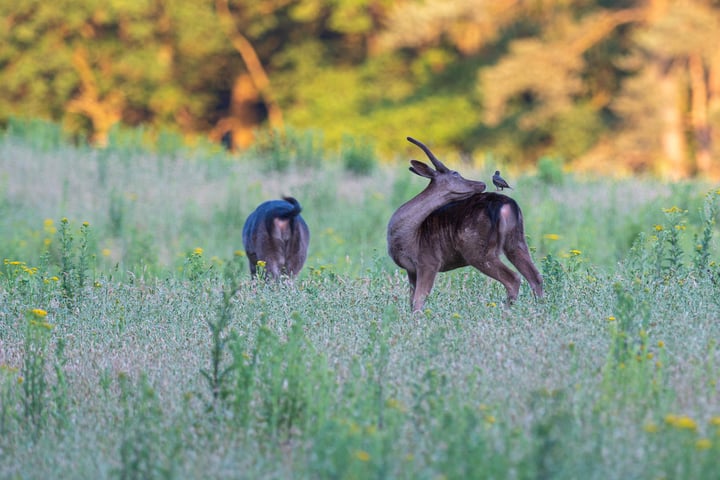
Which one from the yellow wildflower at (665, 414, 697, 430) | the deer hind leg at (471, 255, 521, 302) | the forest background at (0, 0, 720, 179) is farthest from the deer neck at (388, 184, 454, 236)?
the forest background at (0, 0, 720, 179)

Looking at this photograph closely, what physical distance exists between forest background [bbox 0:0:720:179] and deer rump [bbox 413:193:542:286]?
15.5 metres

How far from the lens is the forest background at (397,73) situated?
24.4 metres

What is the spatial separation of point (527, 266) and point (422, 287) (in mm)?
677

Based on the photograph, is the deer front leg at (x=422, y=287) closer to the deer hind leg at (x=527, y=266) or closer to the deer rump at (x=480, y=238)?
the deer rump at (x=480, y=238)

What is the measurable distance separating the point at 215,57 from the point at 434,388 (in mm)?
30706

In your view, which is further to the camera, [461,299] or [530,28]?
[530,28]

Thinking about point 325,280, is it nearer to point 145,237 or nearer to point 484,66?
point 145,237

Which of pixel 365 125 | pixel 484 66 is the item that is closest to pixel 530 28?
pixel 484 66

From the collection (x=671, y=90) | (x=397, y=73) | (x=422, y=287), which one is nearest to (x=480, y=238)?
(x=422, y=287)

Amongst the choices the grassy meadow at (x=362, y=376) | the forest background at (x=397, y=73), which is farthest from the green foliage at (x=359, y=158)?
the grassy meadow at (x=362, y=376)

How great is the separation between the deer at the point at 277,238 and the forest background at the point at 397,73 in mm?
13588

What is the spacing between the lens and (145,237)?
12.4m

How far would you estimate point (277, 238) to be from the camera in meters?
8.35

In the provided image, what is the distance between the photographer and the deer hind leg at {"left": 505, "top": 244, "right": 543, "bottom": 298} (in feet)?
22.0
